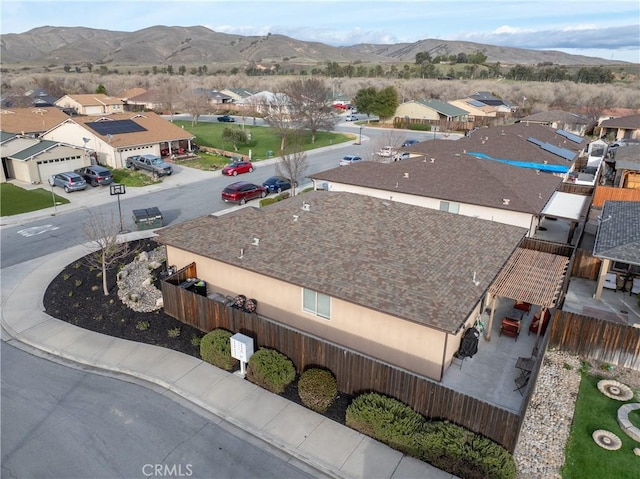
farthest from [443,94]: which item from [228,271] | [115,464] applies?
[115,464]

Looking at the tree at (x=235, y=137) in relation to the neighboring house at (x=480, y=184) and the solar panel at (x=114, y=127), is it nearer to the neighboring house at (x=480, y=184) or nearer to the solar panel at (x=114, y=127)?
the solar panel at (x=114, y=127)

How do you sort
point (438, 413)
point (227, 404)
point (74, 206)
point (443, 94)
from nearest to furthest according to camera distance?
1. point (438, 413)
2. point (227, 404)
3. point (74, 206)
4. point (443, 94)

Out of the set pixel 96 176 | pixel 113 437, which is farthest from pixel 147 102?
pixel 113 437

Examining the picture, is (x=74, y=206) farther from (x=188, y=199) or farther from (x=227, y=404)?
(x=227, y=404)

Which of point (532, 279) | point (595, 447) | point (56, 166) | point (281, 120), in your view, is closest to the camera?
point (595, 447)

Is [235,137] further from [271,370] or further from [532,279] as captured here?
[271,370]

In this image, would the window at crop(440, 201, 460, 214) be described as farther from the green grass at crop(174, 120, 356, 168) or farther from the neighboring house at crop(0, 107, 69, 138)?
the neighboring house at crop(0, 107, 69, 138)
